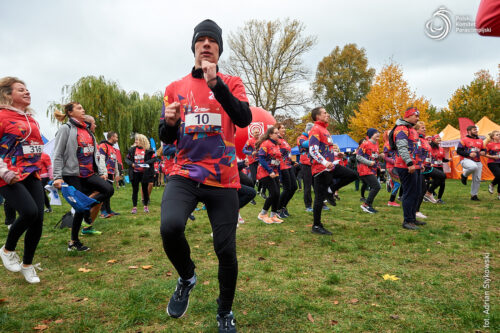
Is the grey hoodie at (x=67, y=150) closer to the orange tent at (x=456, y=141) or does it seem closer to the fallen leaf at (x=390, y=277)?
the fallen leaf at (x=390, y=277)

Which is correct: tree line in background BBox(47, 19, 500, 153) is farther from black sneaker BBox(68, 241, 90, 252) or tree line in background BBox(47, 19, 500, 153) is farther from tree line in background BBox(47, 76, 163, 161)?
black sneaker BBox(68, 241, 90, 252)

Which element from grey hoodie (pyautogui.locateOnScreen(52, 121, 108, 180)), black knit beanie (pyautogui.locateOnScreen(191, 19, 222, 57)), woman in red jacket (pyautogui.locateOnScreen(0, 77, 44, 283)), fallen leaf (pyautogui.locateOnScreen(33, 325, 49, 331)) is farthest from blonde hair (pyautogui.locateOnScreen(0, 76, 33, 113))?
black knit beanie (pyautogui.locateOnScreen(191, 19, 222, 57))

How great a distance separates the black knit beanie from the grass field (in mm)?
2387

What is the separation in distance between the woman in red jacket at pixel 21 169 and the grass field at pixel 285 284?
375mm

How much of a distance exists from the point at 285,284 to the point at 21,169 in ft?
11.4

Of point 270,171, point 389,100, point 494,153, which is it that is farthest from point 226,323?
point 389,100

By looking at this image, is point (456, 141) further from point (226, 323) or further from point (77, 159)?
point (226, 323)

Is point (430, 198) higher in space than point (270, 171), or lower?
lower

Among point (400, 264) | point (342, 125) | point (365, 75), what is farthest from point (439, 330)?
point (365, 75)

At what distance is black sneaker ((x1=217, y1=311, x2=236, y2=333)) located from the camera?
97.6 inches

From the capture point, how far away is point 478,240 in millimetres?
5562

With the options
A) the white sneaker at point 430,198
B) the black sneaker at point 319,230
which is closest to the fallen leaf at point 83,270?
the black sneaker at point 319,230

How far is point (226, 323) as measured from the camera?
2498mm

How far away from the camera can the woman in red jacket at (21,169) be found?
3.74 m
